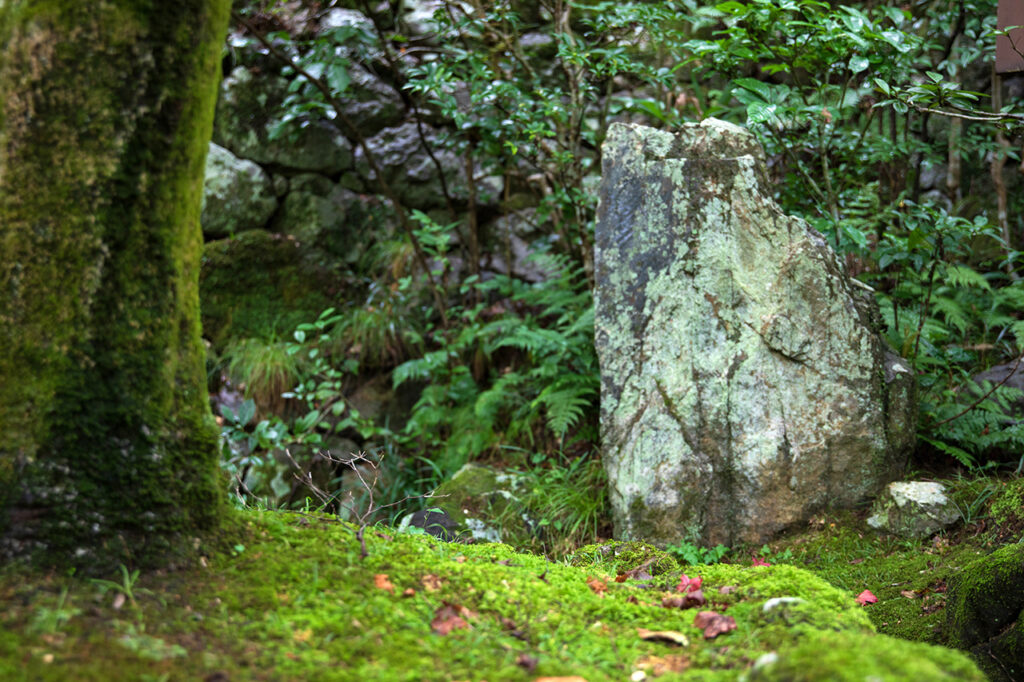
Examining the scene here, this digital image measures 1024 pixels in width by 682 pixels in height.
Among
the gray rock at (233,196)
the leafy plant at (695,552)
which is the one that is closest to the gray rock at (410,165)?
the gray rock at (233,196)

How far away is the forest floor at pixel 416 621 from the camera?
4.53 feet

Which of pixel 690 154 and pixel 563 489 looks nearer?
pixel 690 154

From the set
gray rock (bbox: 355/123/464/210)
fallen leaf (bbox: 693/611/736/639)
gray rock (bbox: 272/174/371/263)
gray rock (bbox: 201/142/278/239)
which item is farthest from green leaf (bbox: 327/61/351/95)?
fallen leaf (bbox: 693/611/736/639)

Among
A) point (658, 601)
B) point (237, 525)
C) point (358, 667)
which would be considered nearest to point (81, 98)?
point (237, 525)

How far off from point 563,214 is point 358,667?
15.6 feet

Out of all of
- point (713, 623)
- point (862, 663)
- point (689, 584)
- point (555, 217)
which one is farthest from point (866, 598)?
point (555, 217)

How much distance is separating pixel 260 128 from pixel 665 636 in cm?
656

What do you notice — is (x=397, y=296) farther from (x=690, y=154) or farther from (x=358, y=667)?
(x=358, y=667)

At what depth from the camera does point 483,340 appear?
6004 mm

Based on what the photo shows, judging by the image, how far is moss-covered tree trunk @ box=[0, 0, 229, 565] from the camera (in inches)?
60.8

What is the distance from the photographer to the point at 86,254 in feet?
5.18

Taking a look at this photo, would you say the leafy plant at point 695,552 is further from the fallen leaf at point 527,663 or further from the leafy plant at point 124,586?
the leafy plant at point 124,586

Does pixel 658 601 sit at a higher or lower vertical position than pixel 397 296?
lower

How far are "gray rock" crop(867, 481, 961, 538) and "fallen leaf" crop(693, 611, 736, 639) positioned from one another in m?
2.36
